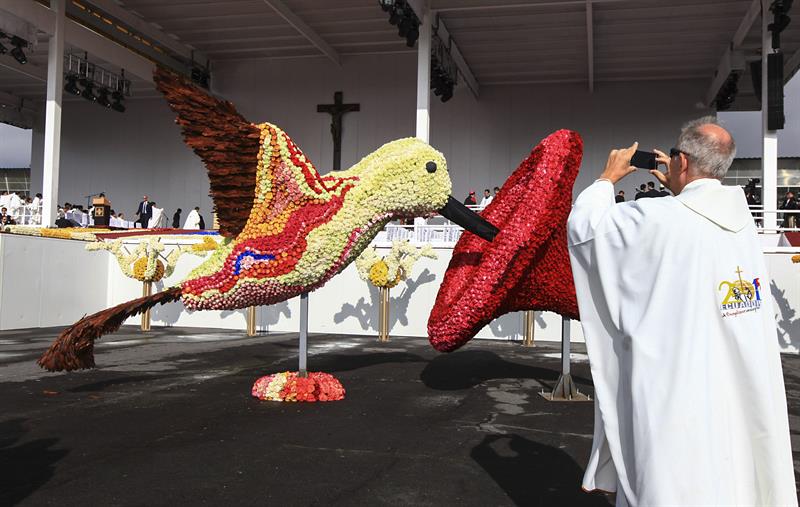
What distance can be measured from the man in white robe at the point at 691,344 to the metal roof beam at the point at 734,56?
14608 millimetres

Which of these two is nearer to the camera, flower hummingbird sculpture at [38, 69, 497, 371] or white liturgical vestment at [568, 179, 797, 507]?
white liturgical vestment at [568, 179, 797, 507]

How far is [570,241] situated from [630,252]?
0.75 ft

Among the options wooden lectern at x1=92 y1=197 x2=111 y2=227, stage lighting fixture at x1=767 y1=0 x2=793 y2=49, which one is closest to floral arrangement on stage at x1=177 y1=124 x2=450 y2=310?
stage lighting fixture at x1=767 y1=0 x2=793 y2=49

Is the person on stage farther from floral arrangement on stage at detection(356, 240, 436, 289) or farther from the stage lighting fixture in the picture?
the stage lighting fixture

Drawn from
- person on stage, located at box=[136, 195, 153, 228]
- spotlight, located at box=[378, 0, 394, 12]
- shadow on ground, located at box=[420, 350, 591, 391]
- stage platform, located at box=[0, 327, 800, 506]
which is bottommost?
shadow on ground, located at box=[420, 350, 591, 391]

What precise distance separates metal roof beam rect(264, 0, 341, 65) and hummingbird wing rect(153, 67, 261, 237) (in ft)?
37.5

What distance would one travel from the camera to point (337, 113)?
2114 centimetres

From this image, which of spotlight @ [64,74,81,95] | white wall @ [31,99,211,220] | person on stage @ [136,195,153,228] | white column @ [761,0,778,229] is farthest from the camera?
white wall @ [31,99,211,220]

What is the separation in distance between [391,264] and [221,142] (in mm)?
5942

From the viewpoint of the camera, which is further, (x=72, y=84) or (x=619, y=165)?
(x=72, y=84)

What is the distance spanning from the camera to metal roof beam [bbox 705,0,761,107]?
14398 millimetres

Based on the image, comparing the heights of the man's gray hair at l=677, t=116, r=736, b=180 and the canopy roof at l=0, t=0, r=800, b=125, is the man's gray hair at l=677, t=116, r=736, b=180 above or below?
below

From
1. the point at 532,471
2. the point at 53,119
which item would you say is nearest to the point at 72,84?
the point at 53,119

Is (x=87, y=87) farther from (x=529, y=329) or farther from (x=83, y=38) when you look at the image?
(x=529, y=329)
